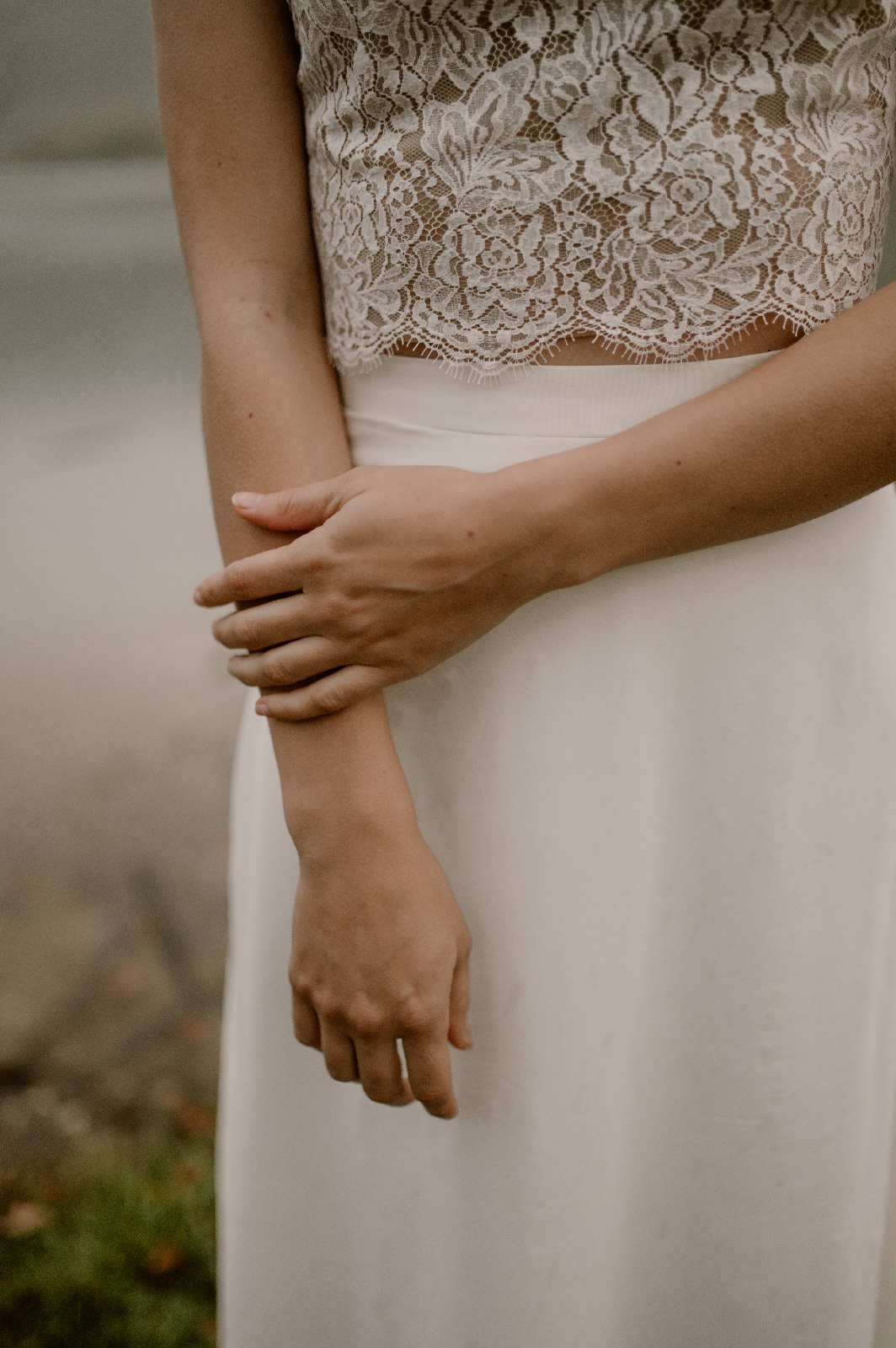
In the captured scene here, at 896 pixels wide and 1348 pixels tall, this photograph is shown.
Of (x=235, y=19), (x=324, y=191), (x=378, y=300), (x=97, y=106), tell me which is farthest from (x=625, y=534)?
(x=97, y=106)

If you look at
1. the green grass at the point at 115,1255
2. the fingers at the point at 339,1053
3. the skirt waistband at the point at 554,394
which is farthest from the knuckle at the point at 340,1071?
the green grass at the point at 115,1255

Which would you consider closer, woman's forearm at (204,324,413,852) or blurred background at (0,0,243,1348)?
woman's forearm at (204,324,413,852)

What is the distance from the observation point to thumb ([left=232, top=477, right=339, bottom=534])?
66 cm

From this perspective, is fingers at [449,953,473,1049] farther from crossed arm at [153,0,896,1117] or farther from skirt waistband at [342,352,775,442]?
skirt waistband at [342,352,775,442]

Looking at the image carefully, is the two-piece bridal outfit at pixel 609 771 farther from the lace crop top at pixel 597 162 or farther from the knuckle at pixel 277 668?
the knuckle at pixel 277 668

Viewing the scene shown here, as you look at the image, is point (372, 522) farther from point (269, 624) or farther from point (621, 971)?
point (621, 971)

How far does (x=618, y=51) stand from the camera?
2.07 ft

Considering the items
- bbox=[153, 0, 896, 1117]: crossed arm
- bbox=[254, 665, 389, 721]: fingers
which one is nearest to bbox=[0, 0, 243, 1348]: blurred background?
bbox=[153, 0, 896, 1117]: crossed arm

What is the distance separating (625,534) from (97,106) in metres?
2.23

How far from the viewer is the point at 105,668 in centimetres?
289

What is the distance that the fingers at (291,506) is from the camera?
660mm

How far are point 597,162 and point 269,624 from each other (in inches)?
16.4

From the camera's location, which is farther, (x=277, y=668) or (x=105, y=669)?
(x=105, y=669)

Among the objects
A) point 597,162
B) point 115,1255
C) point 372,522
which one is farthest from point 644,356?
point 115,1255
